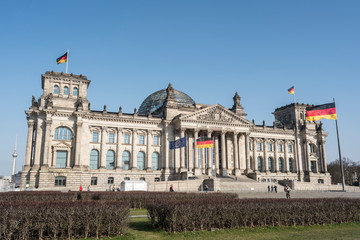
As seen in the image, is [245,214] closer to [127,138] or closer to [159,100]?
[127,138]

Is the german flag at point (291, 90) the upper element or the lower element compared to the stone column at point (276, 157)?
upper

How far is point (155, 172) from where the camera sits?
6650 cm

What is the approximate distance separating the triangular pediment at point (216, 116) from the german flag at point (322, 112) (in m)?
24.2

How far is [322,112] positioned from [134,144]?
3869cm

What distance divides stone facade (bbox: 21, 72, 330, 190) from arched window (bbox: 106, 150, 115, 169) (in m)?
0.21

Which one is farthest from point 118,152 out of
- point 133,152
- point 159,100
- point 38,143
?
point 159,100

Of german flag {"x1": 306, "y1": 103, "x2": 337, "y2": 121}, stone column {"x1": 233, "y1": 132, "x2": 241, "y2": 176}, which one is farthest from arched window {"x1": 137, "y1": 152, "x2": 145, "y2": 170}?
german flag {"x1": 306, "y1": 103, "x2": 337, "y2": 121}

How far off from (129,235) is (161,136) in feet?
178

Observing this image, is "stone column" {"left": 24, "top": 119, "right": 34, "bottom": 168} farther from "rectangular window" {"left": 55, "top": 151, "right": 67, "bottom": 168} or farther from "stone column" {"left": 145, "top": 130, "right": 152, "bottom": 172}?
"stone column" {"left": 145, "top": 130, "right": 152, "bottom": 172}

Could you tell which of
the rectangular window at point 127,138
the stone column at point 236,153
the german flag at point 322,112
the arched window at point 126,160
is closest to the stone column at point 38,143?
the arched window at point 126,160

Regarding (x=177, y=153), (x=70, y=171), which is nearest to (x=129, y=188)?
(x=70, y=171)

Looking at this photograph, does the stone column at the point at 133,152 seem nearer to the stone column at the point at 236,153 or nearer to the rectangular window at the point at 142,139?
the rectangular window at the point at 142,139

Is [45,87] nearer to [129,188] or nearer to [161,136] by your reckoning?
[161,136]

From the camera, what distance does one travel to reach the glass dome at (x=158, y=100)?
84.2 m
